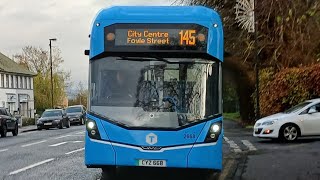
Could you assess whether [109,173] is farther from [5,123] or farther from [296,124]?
[5,123]

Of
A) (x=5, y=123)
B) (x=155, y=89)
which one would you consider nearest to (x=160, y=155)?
(x=155, y=89)

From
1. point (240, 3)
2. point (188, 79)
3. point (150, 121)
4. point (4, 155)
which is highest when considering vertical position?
point (240, 3)

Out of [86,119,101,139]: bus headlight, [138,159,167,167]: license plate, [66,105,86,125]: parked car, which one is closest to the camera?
[138,159,167,167]: license plate

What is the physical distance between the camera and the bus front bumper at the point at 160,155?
9289mm

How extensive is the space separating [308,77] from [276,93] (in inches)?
111

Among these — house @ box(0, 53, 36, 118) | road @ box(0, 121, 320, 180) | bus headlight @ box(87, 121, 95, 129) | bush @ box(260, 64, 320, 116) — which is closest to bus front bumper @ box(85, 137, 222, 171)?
bus headlight @ box(87, 121, 95, 129)

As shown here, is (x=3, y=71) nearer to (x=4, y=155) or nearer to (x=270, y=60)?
(x=270, y=60)

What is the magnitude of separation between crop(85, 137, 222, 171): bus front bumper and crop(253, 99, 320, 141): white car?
8.70 metres

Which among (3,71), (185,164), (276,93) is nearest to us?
(185,164)

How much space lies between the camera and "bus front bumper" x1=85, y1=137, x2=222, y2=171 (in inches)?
366

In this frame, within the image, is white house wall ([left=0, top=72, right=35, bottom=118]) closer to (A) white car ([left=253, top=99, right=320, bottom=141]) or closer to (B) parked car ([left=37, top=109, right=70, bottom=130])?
(B) parked car ([left=37, top=109, right=70, bottom=130])

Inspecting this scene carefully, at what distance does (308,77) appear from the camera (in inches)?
915

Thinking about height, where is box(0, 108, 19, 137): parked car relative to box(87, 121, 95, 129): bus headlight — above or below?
below

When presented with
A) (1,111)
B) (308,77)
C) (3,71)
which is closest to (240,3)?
(308,77)
